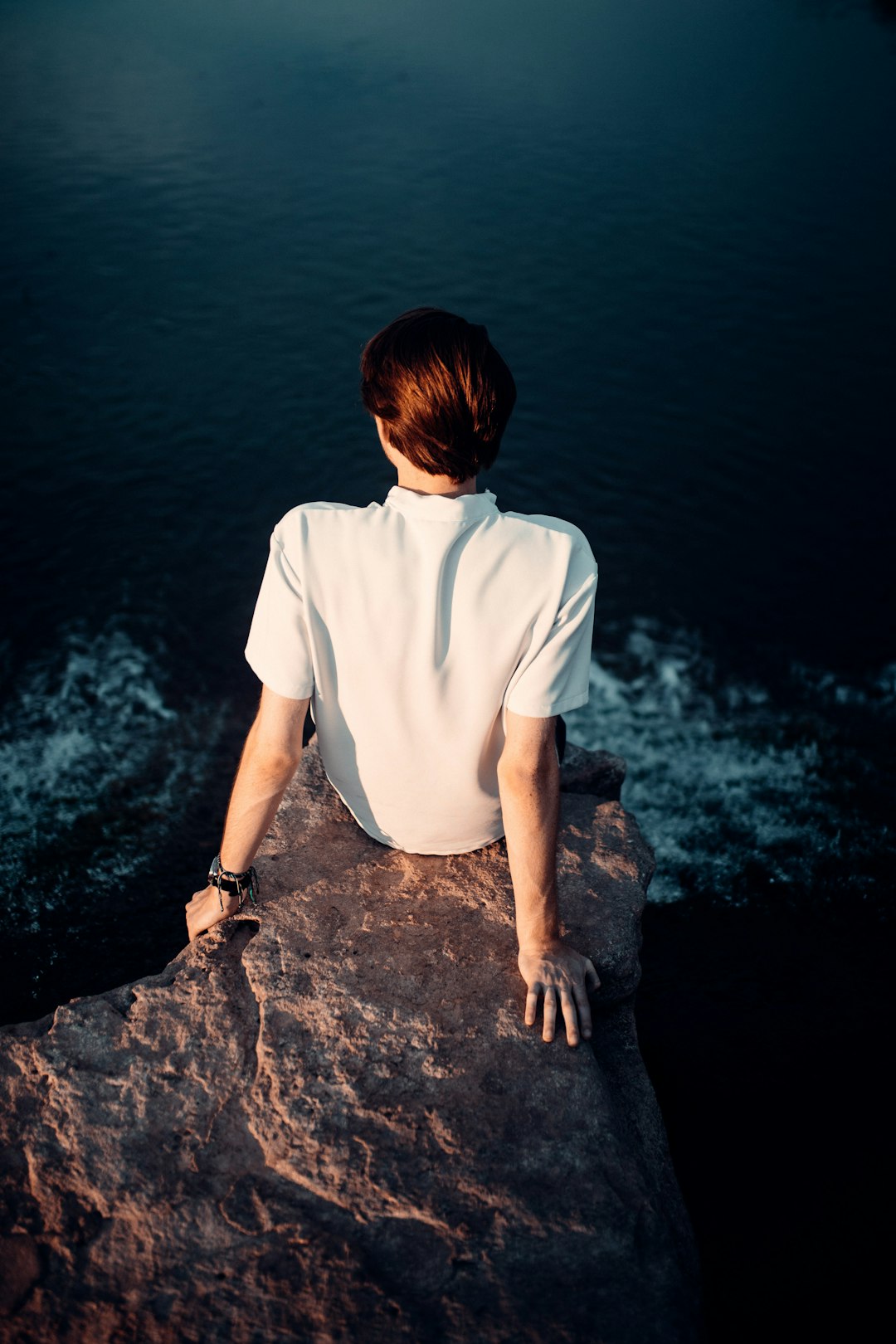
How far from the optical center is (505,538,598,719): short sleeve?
1.95 metres

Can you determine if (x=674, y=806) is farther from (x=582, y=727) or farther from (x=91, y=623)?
(x=91, y=623)

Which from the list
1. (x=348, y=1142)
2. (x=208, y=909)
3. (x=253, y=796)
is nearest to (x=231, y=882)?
(x=208, y=909)

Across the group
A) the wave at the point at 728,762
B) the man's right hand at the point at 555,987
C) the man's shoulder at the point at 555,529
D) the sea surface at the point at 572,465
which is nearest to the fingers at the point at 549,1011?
the man's right hand at the point at 555,987

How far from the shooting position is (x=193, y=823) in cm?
436

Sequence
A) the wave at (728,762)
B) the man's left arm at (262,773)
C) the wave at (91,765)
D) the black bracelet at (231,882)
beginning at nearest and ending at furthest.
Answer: the man's left arm at (262,773)
the black bracelet at (231,882)
the wave at (91,765)
the wave at (728,762)

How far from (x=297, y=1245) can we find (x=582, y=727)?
3.70 meters

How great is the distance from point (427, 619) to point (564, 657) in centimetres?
32

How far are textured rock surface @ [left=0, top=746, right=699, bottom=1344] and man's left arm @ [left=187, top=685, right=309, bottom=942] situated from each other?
0.26 metres

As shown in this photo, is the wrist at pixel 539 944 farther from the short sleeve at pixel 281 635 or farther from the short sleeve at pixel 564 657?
the short sleeve at pixel 281 635

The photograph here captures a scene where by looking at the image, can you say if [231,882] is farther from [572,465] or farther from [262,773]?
[572,465]

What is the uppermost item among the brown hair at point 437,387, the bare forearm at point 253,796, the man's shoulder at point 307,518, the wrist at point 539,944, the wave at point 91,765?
the wave at point 91,765

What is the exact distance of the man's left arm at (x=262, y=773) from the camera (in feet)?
6.96

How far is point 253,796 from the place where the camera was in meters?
2.20

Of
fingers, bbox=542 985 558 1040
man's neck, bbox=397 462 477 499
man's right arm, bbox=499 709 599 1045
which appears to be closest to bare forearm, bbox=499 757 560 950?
man's right arm, bbox=499 709 599 1045
